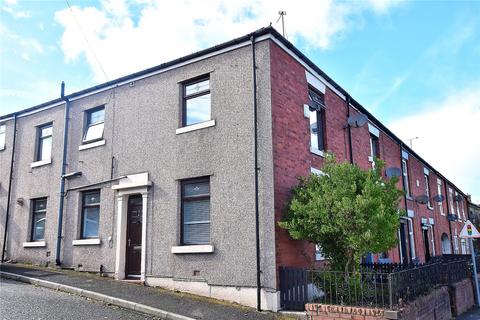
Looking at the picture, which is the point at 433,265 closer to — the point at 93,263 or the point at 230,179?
the point at 230,179

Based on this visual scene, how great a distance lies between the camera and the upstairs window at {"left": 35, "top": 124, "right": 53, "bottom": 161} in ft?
48.5

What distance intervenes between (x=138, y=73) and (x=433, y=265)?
938 cm

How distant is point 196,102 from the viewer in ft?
36.9

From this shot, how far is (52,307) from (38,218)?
22.7ft

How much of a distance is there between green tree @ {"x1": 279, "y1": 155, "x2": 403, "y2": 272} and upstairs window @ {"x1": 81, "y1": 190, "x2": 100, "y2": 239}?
20.6 ft

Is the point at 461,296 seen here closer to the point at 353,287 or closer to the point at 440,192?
the point at 353,287

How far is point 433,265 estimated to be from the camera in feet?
33.7

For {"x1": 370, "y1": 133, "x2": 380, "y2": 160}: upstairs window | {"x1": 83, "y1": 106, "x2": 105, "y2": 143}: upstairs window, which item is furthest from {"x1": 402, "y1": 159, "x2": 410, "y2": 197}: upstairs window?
{"x1": 83, "y1": 106, "x2": 105, "y2": 143}: upstairs window

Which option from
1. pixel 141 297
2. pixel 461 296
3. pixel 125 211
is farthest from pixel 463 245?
pixel 141 297

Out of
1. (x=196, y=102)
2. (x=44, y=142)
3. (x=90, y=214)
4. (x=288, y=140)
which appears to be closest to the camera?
(x=288, y=140)

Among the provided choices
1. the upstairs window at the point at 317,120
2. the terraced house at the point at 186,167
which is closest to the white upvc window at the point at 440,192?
the terraced house at the point at 186,167

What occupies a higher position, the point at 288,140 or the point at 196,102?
the point at 196,102

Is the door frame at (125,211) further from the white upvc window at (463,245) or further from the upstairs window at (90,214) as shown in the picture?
the white upvc window at (463,245)

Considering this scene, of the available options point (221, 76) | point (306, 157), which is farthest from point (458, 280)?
point (221, 76)
